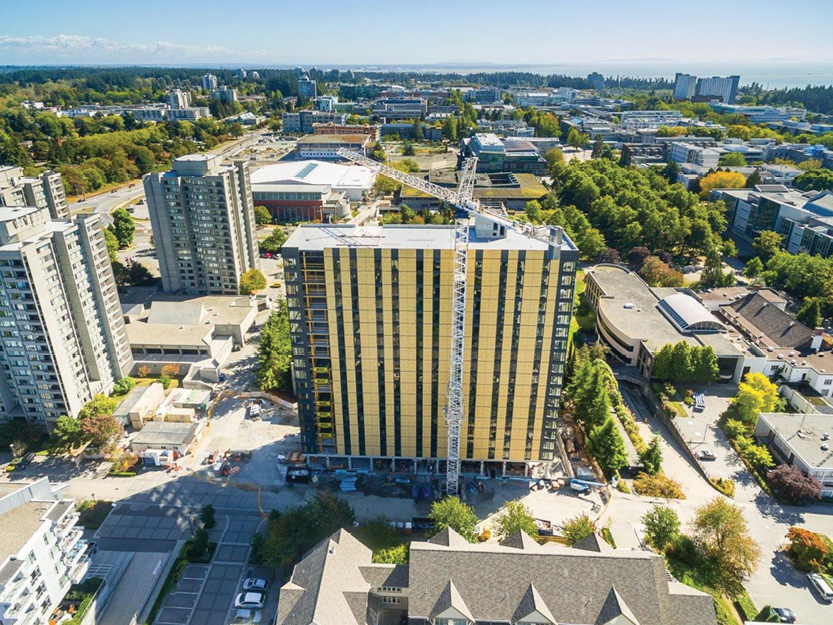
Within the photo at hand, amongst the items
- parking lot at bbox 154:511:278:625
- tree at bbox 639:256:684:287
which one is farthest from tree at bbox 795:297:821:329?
parking lot at bbox 154:511:278:625

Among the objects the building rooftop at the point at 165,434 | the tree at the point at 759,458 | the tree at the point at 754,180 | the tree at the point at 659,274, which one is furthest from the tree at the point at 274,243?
the tree at the point at 754,180

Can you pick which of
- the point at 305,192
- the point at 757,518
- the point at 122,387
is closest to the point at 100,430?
the point at 122,387

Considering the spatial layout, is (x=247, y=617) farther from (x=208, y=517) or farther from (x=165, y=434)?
(x=165, y=434)

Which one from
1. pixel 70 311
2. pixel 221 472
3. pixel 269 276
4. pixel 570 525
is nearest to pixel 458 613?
pixel 570 525

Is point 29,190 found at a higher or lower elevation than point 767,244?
higher

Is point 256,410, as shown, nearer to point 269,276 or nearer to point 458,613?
point 458,613

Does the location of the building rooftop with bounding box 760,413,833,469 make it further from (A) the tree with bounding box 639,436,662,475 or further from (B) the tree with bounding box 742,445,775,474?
(A) the tree with bounding box 639,436,662,475
